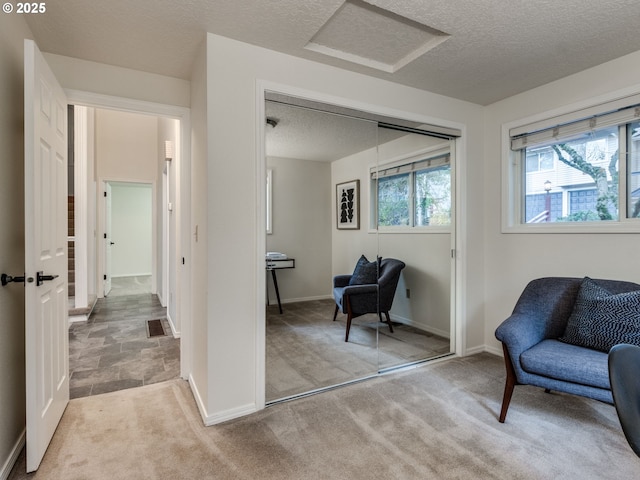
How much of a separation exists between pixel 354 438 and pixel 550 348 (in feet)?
4.32

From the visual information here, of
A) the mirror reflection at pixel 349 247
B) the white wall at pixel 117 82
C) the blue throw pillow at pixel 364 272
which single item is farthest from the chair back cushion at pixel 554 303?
the white wall at pixel 117 82

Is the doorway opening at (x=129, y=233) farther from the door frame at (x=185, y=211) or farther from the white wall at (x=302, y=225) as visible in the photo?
the white wall at (x=302, y=225)

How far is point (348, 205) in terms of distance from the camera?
295cm

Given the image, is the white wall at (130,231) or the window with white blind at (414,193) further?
the white wall at (130,231)

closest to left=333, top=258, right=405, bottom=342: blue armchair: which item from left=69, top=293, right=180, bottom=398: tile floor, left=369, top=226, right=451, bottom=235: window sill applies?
left=369, top=226, right=451, bottom=235: window sill

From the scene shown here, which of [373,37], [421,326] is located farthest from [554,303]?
[373,37]

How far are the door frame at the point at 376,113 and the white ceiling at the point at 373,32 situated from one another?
0.26m

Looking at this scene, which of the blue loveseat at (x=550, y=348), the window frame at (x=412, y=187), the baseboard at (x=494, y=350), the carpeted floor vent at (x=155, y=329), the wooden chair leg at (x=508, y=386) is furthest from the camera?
the carpeted floor vent at (x=155, y=329)

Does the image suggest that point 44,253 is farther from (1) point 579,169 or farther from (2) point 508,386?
(1) point 579,169

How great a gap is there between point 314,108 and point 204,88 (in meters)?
0.77

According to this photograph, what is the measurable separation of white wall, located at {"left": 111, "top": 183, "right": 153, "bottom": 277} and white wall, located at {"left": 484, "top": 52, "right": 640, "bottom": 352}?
7805 mm

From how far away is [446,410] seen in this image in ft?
7.20

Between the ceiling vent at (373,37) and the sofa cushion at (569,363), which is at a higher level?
the ceiling vent at (373,37)

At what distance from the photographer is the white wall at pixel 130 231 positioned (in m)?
8.34
